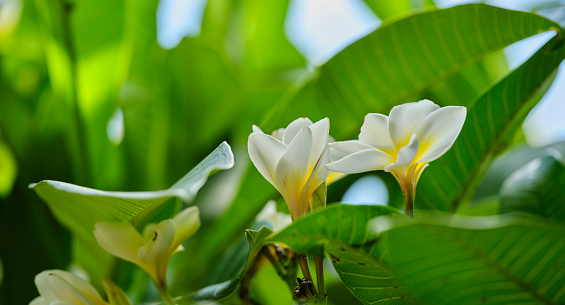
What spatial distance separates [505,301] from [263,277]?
36cm

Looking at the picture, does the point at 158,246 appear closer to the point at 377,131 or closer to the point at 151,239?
the point at 151,239

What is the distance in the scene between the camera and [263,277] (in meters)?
0.59

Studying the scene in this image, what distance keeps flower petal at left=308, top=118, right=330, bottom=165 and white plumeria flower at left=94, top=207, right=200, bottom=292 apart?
11 cm

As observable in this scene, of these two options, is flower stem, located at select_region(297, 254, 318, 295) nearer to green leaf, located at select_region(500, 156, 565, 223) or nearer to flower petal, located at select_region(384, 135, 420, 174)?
flower petal, located at select_region(384, 135, 420, 174)

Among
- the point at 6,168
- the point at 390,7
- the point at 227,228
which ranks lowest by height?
the point at 227,228

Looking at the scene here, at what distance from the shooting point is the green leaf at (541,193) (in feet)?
1.31

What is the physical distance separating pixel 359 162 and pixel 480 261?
8 cm

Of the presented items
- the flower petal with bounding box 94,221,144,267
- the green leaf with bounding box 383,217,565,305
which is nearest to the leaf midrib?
the green leaf with bounding box 383,217,565,305

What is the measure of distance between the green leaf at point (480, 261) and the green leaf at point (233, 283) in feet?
0.29

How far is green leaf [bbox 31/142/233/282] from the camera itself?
258 millimetres

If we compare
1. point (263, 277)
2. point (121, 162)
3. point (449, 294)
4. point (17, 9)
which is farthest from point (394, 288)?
point (17, 9)

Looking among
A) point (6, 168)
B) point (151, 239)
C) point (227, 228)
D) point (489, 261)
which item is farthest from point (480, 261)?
point (6, 168)

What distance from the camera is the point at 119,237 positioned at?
35 centimetres

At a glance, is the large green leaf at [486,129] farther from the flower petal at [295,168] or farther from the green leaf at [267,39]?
the green leaf at [267,39]
